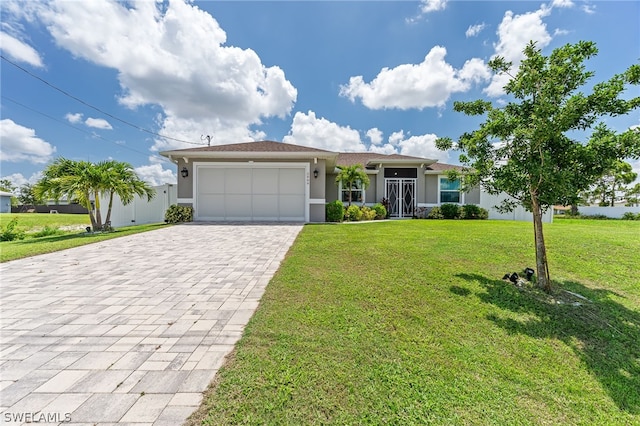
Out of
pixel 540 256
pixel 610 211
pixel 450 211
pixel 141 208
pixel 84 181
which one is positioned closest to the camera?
pixel 540 256

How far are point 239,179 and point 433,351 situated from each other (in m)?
12.0

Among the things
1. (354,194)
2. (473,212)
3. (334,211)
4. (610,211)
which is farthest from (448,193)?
(610,211)

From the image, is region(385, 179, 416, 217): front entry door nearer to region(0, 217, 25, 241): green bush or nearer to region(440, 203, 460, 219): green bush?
region(440, 203, 460, 219): green bush

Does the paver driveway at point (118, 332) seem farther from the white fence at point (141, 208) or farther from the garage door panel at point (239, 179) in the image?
the white fence at point (141, 208)

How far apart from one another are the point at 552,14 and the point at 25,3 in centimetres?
1629

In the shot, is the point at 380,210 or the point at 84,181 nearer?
the point at 84,181

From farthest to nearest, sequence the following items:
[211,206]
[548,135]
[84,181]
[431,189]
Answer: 1. [431,189]
2. [211,206]
3. [84,181]
4. [548,135]

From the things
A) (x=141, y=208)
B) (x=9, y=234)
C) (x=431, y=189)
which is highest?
(x=431, y=189)

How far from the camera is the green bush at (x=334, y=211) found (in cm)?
1303

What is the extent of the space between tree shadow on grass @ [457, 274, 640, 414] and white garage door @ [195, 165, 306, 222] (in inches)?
383

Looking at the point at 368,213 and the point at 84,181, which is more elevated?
the point at 84,181

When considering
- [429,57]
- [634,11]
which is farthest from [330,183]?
[634,11]

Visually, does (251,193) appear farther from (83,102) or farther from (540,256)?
(83,102)

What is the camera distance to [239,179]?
12.8 metres
